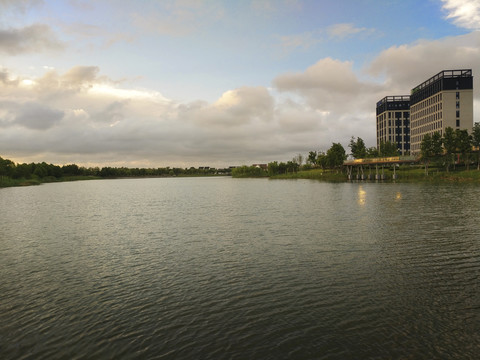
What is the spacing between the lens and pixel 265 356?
1302cm

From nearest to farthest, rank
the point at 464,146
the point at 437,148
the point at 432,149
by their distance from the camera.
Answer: the point at 464,146, the point at 437,148, the point at 432,149

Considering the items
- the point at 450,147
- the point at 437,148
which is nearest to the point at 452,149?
the point at 450,147

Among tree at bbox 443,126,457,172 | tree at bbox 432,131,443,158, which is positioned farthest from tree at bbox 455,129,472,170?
tree at bbox 432,131,443,158

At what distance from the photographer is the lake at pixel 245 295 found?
13719 mm

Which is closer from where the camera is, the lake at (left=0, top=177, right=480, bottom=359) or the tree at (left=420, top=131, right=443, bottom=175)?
the lake at (left=0, top=177, right=480, bottom=359)

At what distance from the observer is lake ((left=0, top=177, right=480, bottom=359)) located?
1372cm

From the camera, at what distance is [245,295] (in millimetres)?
19047

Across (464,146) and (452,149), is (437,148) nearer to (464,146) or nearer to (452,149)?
(452,149)

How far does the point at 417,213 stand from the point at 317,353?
4355 cm

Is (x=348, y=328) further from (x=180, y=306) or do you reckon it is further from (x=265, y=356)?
(x=180, y=306)

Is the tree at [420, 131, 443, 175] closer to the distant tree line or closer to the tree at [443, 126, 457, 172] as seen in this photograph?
the distant tree line

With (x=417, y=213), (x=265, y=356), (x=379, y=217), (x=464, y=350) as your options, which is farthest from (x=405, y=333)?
(x=417, y=213)

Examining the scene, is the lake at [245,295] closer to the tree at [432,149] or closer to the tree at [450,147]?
the tree at [450,147]

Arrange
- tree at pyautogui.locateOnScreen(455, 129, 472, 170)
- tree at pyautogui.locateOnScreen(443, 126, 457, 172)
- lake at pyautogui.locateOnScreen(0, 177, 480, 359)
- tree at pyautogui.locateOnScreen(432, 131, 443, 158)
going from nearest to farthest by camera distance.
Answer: lake at pyautogui.locateOnScreen(0, 177, 480, 359) < tree at pyautogui.locateOnScreen(455, 129, 472, 170) < tree at pyautogui.locateOnScreen(443, 126, 457, 172) < tree at pyautogui.locateOnScreen(432, 131, 443, 158)
